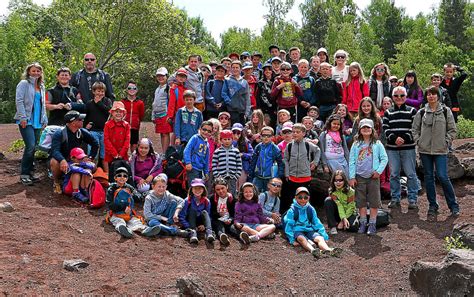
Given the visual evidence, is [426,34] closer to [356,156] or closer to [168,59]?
[168,59]

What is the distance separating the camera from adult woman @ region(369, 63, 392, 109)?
1078 cm

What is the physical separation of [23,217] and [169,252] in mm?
2380

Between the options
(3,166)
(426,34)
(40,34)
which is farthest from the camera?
(426,34)

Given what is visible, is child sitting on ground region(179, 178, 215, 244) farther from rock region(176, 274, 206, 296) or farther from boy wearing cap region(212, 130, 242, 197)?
rock region(176, 274, 206, 296)

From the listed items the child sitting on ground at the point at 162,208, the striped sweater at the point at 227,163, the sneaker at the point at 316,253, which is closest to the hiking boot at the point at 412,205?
the sneaker at the point at 316,253

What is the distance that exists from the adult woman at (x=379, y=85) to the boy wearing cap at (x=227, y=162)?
11.9ft

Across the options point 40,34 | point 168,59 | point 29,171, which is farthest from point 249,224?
point 40,34

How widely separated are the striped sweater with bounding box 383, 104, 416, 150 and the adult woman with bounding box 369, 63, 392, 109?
4.76 ft

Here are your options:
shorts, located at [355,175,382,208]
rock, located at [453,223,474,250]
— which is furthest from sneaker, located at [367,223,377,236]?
rock, located at [453,223,474,250]

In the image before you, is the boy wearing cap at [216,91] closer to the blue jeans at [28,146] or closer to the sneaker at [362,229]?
the blue jeans at [28,146]

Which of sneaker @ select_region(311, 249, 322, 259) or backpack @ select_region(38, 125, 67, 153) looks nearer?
sneaker @ select_region(311, 249, 322, 259)

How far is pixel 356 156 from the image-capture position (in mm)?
8555

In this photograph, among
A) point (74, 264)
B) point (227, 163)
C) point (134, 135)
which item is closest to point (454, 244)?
point (227, 163)

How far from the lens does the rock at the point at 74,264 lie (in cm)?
603
